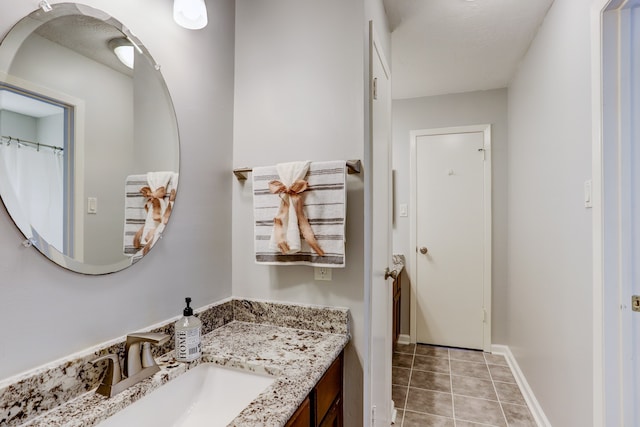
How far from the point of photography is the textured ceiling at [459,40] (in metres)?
1.90

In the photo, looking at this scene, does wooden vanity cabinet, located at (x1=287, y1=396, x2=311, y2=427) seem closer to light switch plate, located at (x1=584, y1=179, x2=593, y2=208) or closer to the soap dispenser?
the soap dispenser

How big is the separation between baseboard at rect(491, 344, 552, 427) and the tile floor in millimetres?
37

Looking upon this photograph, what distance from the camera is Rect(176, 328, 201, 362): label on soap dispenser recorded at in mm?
1042

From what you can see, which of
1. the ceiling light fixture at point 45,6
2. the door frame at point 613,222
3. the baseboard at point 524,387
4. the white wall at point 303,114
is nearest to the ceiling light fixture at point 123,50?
the ceiling light fixture at point 45,6

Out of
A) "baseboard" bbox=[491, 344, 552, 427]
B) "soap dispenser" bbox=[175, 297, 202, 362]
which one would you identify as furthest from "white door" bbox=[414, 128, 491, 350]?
"soap dispenser" bbox=[175, 297, 202, 362]

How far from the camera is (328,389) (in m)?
1.13

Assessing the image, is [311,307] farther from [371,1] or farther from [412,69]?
[412,69]

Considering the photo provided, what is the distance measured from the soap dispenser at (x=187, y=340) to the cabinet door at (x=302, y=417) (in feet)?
1.27

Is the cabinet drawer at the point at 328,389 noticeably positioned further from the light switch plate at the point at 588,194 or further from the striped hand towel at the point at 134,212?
the light switch plate at the point at 588,194

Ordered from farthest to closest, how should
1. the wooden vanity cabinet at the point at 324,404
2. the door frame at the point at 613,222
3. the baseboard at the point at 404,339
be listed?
the baseboard at the point at 404,339, the door frame at the point at 613,222, the wooden vanity cabinet at the point at 324,404

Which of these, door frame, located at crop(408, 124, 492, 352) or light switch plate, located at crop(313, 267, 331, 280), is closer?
light switch plate, located at crop(313, 267, 331, 280)

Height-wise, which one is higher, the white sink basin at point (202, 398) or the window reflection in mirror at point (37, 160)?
the window reflection in mirror at point (37, 160)

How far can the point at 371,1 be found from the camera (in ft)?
4.77

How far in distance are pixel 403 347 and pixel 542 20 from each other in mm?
2888
